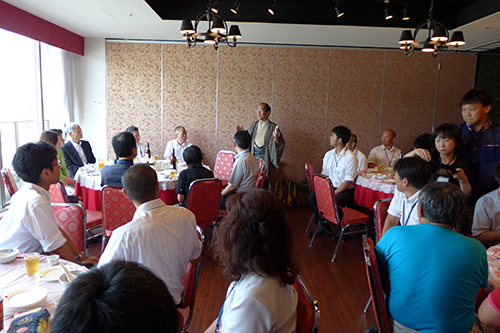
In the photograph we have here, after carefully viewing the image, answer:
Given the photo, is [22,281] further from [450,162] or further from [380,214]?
[450,162]

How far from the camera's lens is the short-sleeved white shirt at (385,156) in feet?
20.6

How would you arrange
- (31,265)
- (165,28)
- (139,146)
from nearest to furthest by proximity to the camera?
(31,265) → (165,28) → (139,146)

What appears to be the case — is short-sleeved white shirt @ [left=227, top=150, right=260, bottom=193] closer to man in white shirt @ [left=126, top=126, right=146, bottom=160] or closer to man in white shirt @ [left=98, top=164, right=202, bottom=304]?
man in white shirt @ [left=98, top=164, right=202, bottom=304]

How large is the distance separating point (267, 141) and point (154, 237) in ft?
16.6

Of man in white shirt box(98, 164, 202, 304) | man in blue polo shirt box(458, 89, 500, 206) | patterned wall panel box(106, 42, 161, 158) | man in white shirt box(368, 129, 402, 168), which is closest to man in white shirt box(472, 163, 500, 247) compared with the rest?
man in blue polo shirt box(458, 89, 500, 206)

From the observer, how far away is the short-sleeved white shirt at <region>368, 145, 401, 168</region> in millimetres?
6293

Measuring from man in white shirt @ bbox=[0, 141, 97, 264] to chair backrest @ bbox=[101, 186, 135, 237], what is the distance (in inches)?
43.5

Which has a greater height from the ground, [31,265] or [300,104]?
[300,104]

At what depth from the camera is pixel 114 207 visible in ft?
11.2

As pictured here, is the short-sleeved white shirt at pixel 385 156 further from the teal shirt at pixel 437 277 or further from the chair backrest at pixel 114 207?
the teal shirt at pixel 437 277

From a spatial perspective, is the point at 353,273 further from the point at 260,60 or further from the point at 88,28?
the point at 88,28

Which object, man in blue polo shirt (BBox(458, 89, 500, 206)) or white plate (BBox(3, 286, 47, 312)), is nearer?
white plate (BBox(3, 286, 47, 312))

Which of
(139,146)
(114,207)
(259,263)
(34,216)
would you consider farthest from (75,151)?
(259,263)

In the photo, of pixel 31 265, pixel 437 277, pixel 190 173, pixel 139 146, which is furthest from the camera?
pixel 139 146
